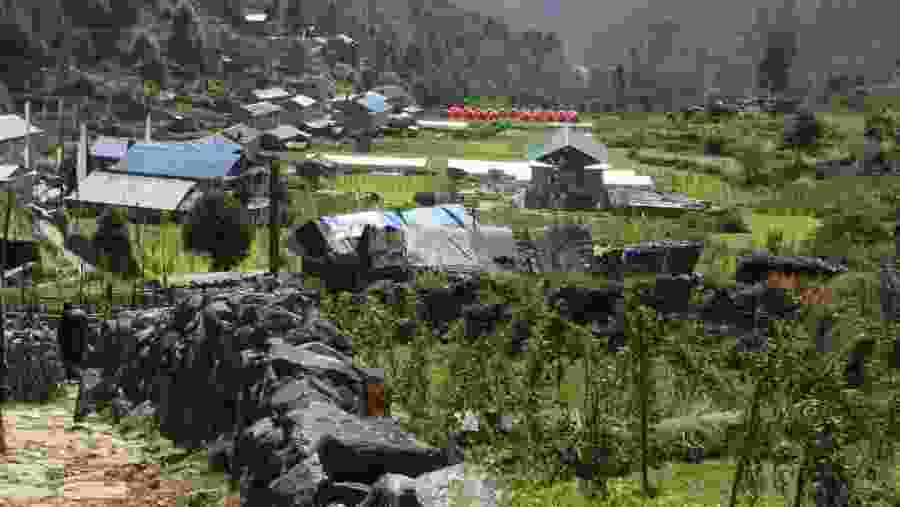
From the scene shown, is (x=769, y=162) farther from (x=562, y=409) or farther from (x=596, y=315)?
Answer: (x=562, y=409)

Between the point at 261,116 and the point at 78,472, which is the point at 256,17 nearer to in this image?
the point at 261,116

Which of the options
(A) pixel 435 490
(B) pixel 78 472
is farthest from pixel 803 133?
(A) pixel 435 490

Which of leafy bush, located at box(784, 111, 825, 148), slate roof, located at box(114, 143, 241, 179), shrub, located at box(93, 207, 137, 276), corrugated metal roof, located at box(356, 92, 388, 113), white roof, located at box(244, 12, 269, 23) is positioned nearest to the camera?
shrub, located at box(93, 207, 137, 276)

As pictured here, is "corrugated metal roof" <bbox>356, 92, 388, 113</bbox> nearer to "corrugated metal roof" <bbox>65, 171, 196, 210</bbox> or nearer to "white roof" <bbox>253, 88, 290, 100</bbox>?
"white roof" <bbox>253, 88, 290, 100</bbox>

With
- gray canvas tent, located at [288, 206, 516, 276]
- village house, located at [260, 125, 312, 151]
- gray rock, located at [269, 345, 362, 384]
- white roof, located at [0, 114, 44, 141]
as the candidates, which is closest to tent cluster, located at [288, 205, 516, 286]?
gray canvas tent, located at [288, 206, 516, 276]

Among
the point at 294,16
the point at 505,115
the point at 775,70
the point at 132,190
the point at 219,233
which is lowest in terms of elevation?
the point at 132,190

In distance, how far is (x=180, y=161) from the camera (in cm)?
7775

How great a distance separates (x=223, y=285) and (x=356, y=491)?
3210 centimetres

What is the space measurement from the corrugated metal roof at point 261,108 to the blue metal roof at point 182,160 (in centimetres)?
4543

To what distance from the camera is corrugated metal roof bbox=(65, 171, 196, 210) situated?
69.5 metres

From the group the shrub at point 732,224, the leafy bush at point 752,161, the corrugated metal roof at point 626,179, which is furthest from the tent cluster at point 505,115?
the shrub at point 732,224

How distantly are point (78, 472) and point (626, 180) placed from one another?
64192 millimetres

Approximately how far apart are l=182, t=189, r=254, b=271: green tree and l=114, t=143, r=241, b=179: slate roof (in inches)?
710

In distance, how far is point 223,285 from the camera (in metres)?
43.7
